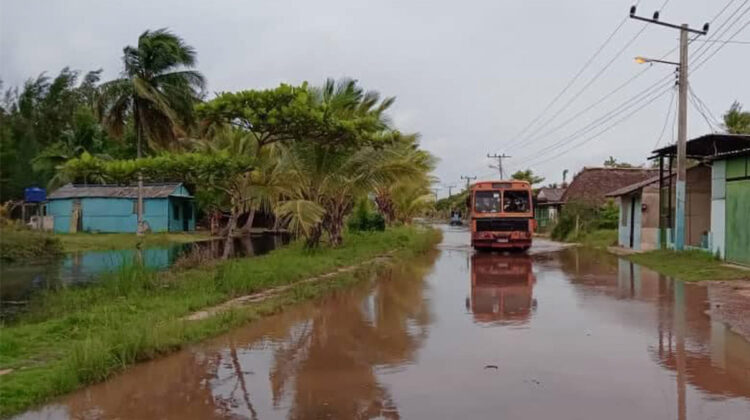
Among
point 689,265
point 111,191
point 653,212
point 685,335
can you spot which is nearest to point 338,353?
point 685,335

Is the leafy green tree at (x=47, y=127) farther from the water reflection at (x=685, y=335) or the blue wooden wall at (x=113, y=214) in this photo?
the water reflection at (x=685, y=335)

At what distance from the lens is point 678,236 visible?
21.2 metres

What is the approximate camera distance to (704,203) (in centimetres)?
2462

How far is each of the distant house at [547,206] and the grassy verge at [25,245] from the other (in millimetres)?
34259

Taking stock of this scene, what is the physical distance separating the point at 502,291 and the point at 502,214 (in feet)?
36.7

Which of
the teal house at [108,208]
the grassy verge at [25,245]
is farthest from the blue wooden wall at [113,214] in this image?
the grassy verge at [25,245]

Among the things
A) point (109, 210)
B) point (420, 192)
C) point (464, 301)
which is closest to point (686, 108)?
point (464, 301)

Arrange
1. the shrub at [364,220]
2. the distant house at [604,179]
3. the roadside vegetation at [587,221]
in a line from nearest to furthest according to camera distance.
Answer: the shrub at [364,220] → the roadside vegetation at [587,221] → the distant house at [604,179]

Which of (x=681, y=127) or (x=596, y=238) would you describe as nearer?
(x=681, y=127)

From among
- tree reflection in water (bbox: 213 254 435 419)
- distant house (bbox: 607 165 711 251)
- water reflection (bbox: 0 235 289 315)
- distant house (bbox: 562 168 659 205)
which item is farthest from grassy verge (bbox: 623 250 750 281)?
distant house (bbox: 562 168 659 205)

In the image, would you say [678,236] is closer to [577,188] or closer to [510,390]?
[510,390]

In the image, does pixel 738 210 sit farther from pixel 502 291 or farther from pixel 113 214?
pixel 113 214

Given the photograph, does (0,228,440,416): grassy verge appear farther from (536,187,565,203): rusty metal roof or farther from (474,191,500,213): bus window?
(536,187,565,203): rusty metal roof

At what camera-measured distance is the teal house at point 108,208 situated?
39.1 m
